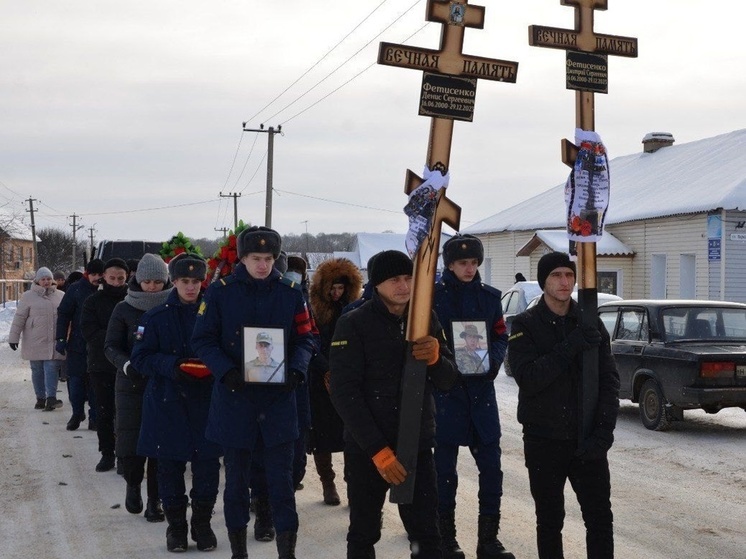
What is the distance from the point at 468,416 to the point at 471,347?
42 cm

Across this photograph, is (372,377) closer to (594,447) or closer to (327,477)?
(594,447)

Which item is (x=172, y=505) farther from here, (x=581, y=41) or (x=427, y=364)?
(x=581, y=41)

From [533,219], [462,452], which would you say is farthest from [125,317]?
[533,219]

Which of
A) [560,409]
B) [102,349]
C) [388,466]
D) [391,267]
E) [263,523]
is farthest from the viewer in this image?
[102,349]

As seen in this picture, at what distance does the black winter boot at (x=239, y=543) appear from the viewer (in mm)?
5633

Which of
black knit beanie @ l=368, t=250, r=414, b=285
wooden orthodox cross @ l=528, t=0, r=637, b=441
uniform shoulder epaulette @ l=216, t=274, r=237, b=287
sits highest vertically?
wooden orthodox cross @ l=528, t=0, r=637, b=441

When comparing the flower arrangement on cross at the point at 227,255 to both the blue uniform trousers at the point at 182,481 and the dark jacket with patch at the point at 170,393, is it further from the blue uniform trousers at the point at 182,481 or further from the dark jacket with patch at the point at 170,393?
the blue uniform trousers at the point at 182,481

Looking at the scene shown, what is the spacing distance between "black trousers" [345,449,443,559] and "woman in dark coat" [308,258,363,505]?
9.04 feet

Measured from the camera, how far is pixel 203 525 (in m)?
6.35

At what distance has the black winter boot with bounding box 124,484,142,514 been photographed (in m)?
7.41

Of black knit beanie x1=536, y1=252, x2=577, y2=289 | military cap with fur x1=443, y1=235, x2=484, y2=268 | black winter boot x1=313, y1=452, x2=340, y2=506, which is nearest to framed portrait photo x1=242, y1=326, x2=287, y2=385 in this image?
military cap with fur x1=443, y1=235, x2=484, y2=268

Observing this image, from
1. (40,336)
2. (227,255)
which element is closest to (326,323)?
(227,255)

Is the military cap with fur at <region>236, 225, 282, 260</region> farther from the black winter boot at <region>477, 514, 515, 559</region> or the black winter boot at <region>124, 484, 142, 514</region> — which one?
the black winter boot at <region>124, 484, 142, 514</region>

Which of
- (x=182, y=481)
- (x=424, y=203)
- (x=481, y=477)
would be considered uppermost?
(x=424, y=203)
